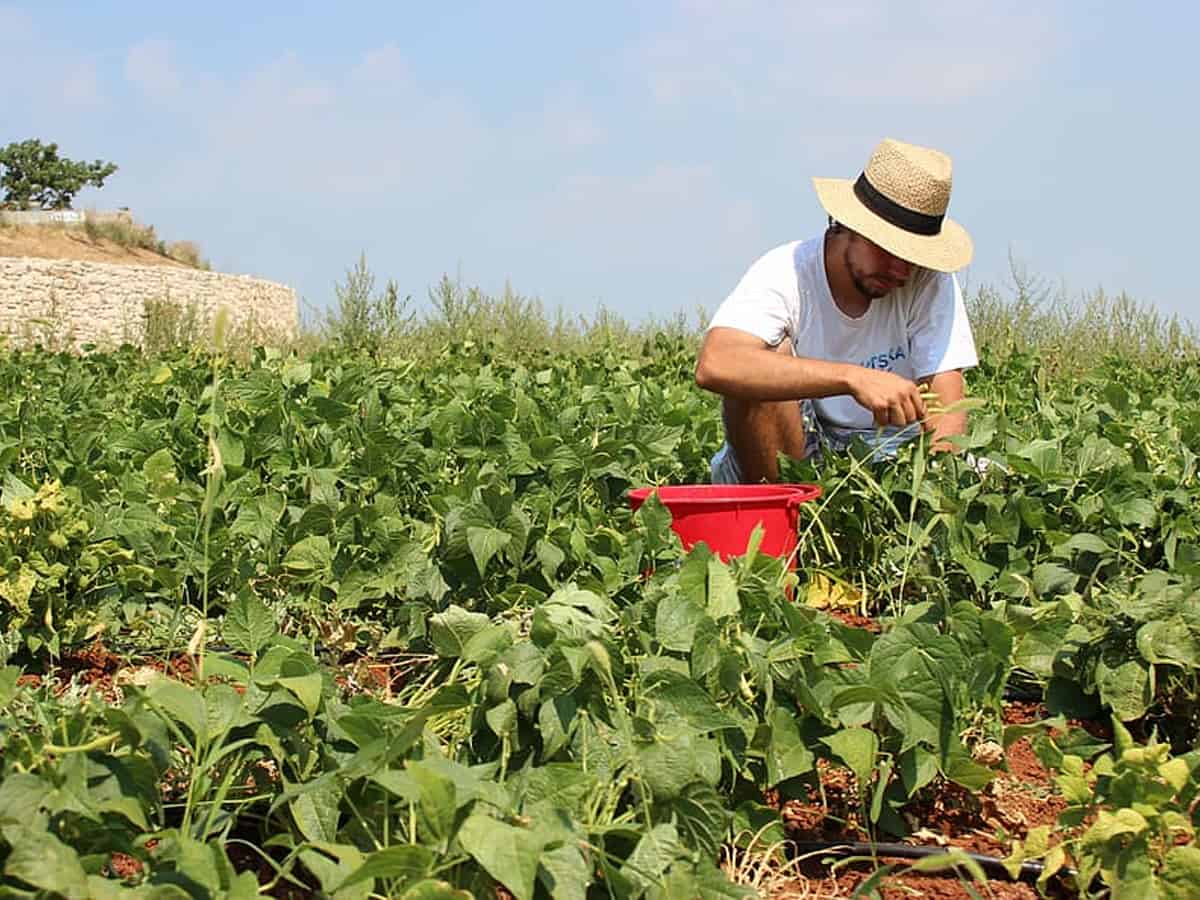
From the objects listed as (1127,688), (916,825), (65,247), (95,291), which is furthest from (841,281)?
(65,247)

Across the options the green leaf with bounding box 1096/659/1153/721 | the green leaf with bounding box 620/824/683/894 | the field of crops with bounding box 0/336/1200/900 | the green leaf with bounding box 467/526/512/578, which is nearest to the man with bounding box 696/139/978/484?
the field of crops with bounding box 0/336/1200/900

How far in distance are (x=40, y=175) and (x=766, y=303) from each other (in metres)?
49.1

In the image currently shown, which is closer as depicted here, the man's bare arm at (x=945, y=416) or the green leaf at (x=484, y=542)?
the green leaf at (x=484, y=542)

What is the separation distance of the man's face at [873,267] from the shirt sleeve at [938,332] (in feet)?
0.50

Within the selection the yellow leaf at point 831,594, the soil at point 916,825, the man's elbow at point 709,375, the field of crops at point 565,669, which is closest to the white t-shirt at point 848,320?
the man's elbow at point 709,375

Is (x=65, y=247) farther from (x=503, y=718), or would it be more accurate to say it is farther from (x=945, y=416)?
(x=503, y=718)

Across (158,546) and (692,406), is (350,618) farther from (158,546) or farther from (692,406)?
(692,406)

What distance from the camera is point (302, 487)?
10.4 feet

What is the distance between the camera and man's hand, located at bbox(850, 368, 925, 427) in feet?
9.87

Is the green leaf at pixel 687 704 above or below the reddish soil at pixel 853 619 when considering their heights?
above

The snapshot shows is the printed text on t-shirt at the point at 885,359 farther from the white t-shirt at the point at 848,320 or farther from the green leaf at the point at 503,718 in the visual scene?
the green leaf at the point at 503,718

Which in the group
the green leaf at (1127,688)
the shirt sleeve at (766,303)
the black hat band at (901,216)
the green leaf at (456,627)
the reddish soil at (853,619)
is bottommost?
the reddish soil at (853,619)

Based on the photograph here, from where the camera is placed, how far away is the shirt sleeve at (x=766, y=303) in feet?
11.2

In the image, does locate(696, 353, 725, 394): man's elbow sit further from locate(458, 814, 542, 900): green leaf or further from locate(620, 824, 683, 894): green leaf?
locate(458, 814, 542, 900): green leaf
